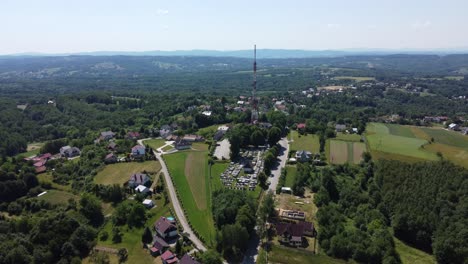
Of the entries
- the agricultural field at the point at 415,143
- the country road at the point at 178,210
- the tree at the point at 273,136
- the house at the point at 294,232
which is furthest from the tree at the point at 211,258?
the agricultural field at the point at 415,143

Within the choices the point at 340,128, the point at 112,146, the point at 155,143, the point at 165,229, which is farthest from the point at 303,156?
the point at 112,146

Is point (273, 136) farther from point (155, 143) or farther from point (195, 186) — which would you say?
point (155, 143)

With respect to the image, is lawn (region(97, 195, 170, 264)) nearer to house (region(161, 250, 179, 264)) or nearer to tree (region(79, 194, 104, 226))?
house (region(161, 250, 179, 264))

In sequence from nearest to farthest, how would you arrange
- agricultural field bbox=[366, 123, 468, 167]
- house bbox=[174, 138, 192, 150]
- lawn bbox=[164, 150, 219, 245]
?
1. lawn bbox=[164, 150, 219, 245]
2. agricultural field bbox=[366, 123, 468, 167]
3. house bbox=[174, 138, 192, 150]

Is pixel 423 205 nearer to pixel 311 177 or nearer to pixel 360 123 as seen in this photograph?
pixel 311 177

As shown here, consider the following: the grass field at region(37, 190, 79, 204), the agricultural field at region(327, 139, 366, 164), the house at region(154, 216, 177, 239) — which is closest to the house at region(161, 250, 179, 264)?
the house at region(154, 216, 177, 239)
